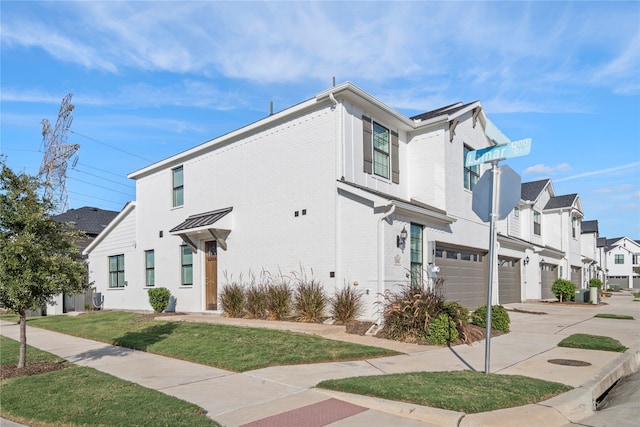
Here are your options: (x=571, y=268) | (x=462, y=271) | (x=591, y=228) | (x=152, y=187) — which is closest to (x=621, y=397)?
(x=462, y=271)

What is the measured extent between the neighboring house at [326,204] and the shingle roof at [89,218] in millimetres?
14080

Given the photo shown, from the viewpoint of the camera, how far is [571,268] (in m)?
35.3

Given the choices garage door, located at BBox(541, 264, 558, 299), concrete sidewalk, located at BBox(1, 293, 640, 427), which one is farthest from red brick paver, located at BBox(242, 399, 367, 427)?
garage door, located at BBox(541, 264, 558, 299)

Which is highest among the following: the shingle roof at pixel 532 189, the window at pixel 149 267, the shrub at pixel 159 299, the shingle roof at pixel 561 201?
the shingle roof at pixel 532 189

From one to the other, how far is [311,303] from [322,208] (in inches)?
109

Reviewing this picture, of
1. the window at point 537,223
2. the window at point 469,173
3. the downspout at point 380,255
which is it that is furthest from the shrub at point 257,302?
the window at point 537,223

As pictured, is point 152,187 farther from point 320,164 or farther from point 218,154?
point 320,164

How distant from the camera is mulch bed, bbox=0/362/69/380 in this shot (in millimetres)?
7848

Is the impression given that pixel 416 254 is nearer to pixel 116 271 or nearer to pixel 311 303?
pixel 311 303

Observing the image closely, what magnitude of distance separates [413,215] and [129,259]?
14471 mm

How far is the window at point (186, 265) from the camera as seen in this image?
723 inches

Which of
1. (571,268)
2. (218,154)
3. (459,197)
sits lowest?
(571,268)

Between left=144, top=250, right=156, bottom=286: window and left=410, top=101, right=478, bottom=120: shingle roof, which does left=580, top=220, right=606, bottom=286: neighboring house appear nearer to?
left=410, top=101, right=478, bottom=120: shingle roof

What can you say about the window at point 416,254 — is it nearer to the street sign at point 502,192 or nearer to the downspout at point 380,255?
the downspout at point 380,255
